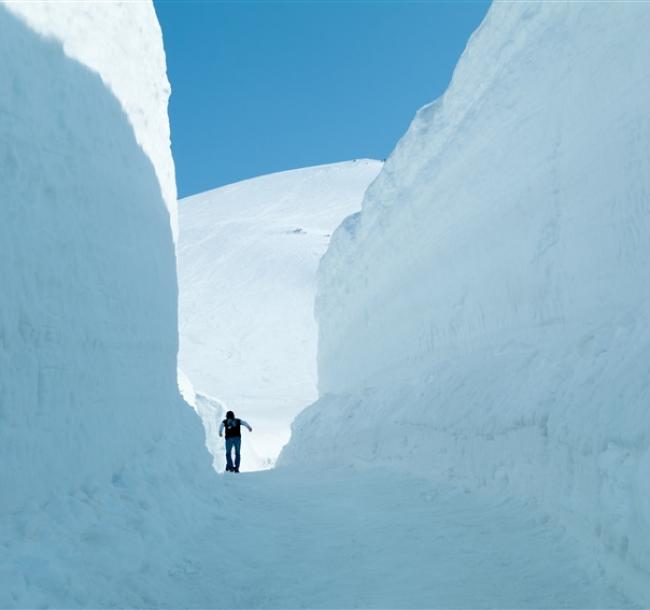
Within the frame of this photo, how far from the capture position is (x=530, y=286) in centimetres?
891

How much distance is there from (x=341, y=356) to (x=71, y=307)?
48.4ft

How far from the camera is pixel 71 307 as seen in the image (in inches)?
195

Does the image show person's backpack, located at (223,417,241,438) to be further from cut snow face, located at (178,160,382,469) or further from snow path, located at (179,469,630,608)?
cut snow face, located at (178,160,382,469)

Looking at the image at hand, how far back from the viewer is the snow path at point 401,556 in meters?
4.59

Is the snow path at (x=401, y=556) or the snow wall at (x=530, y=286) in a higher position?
the snow wall at (x=530, y=286)

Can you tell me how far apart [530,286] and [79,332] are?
584 centimetres

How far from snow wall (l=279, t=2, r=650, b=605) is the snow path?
0.87ft

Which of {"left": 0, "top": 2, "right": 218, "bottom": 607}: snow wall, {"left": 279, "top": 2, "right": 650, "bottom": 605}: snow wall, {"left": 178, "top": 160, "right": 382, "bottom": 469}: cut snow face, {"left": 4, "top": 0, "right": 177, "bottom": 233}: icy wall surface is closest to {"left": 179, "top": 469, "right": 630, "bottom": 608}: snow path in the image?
{"left": 279, "top": 2, "right": 650, "bottom": 605}: snow wall

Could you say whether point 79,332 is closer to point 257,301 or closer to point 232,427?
point 232,427

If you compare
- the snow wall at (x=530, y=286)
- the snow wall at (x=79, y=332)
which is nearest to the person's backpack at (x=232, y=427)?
the snow wall at (x=530, y=286)

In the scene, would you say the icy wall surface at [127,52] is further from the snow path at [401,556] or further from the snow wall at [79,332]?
the snow path at [401,556]

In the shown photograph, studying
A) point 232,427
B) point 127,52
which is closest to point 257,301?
point 232,427

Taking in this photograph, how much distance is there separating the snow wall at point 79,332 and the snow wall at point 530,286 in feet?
10.2

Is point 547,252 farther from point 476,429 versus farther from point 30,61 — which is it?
point 30,61
